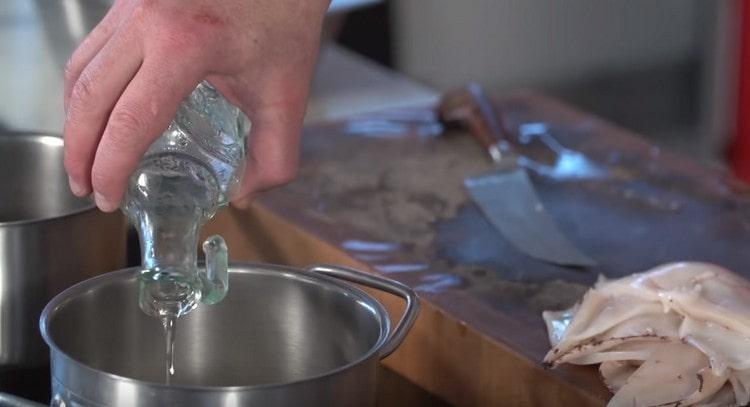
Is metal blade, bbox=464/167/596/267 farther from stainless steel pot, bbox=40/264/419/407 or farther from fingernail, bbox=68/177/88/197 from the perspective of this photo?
fingernail, bbox=68/177/88/197

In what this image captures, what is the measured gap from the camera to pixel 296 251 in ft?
3.98

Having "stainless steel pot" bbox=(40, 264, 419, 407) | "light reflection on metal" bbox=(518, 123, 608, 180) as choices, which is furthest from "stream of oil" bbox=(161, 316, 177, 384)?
"light reflection on metal" bbox=(518, 123, 608, 180)

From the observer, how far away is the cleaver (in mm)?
1204

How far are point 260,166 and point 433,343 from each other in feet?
0.65

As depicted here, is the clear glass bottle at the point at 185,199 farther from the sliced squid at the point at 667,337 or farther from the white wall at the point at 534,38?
the white wall at the point at 534,38

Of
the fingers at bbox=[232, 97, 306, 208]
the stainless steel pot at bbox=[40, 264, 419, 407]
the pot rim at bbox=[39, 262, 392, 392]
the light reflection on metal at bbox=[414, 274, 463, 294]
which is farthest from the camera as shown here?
the light reflection on metal at bbox=[414, 274, 463, 294]

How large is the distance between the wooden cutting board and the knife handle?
0.6 inches

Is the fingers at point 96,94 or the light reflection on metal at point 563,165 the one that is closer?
the fingers at point 96,94

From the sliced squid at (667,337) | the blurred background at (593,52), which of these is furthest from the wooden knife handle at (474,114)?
the blurred background at (593,52)

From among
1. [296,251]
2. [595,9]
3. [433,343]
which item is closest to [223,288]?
[433,343]

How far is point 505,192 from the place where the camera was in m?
1.33

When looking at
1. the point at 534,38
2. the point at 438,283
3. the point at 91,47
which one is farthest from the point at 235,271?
the point at 534,38

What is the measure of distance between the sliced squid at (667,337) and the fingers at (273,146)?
222 mm

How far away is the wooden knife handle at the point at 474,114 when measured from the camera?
1457 millimetres
